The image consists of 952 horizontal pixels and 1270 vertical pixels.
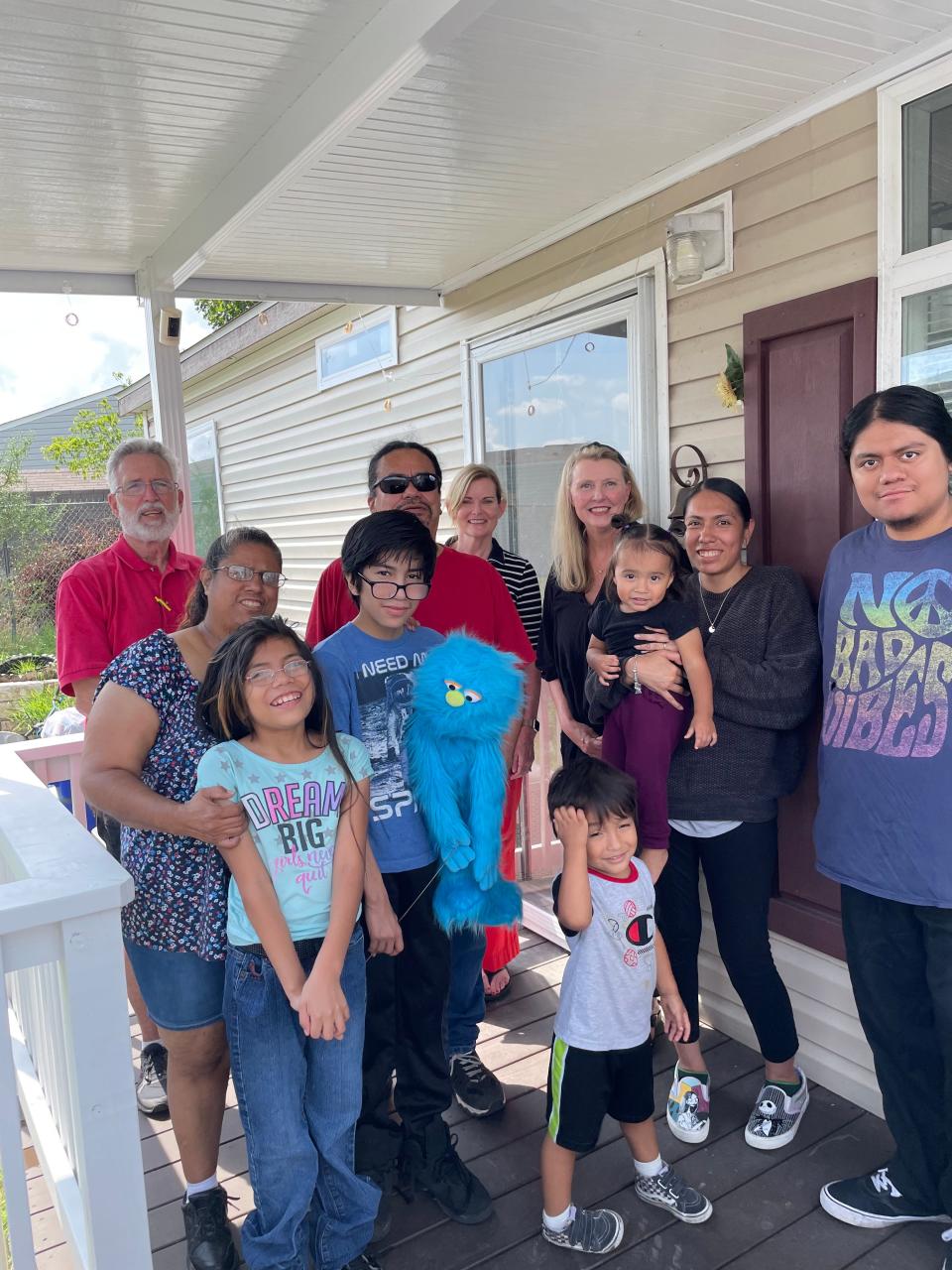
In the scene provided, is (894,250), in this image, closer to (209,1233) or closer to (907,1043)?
(907,1043)

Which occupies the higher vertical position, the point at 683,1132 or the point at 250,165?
the point at 250,165

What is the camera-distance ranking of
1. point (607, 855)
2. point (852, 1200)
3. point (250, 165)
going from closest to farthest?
1. point (607, 855)
2. point (852, 1200)
3. point (250, 165)

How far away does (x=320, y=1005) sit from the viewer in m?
1.74

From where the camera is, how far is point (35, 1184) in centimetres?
253

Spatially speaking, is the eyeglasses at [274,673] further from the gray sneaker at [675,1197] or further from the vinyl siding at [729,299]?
the vinyl siding at [729,299]

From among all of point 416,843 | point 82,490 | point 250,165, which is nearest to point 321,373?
point 250,165

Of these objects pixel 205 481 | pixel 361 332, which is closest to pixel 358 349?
pixel 361 332

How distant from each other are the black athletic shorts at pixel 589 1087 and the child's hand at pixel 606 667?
0.86 meters

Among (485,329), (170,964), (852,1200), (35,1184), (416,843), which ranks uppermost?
(485,329)

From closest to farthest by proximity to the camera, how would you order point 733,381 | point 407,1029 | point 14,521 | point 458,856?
1. point 458,856
2. point 407,1029
3. point 733,381
4. point 14,521

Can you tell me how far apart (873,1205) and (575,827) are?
1137 mm

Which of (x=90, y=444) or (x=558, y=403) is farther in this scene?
(x=90, y=444)

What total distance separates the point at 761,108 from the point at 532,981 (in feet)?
9.42

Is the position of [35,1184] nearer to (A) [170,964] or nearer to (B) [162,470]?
(A) [170,964]
